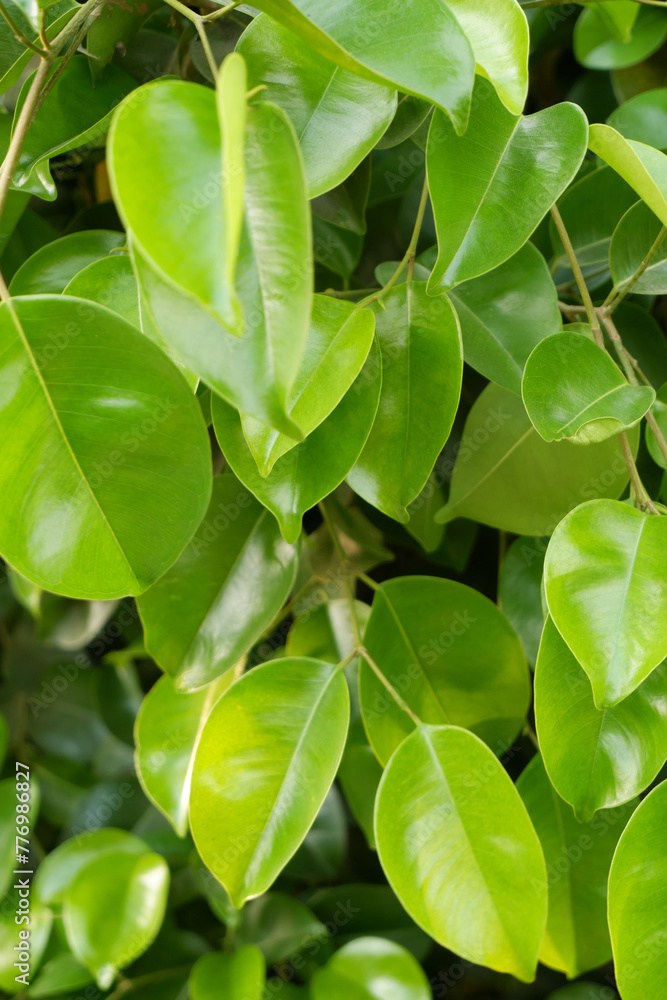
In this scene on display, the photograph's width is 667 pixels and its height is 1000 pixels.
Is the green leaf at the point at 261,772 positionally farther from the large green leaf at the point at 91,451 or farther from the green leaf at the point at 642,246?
the green leaf at the point at 642,246

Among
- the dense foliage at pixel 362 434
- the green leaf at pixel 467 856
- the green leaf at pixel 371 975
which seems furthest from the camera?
the green leaf at pixel 371 975

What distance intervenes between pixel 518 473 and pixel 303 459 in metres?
0.15

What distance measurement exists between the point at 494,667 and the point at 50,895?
1.69 feet

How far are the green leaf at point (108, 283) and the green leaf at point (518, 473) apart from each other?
0.71 ft

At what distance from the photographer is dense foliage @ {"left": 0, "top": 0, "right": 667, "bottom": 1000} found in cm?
25

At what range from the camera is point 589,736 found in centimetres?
34

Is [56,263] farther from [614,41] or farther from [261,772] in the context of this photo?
[614,41]

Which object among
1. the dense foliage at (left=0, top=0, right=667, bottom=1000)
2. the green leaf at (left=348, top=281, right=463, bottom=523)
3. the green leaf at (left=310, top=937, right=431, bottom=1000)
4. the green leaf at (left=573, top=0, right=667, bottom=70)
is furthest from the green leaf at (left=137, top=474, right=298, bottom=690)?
the green leaf at (left=573, top=0, right=667, bottom=70)

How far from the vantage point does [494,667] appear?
1.51ft

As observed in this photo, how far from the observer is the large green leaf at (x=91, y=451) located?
0.92 ft

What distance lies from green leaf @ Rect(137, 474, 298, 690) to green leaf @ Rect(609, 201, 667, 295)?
0.27m

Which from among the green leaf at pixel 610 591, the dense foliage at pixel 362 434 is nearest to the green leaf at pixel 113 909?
the dense foliage at pixel 362 434

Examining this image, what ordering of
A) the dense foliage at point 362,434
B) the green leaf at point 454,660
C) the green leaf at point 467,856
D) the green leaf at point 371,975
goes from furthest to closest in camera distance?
1. the green leaf at point 371,975
2. the green leaf at point 454,660
3. the green leaf at point 467,856
4. the dense foliage at point 362,434

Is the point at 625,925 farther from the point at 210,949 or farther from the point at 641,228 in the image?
the point at 210,949
